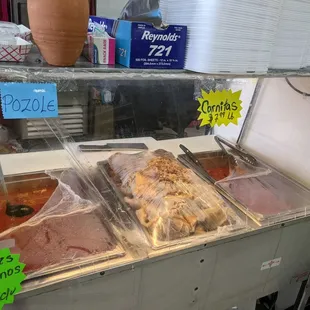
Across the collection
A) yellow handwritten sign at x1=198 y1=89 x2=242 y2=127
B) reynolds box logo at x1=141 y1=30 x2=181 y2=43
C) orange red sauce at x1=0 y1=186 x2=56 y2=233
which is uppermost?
reynolds box logo at x1=141 y1=30 x2=181 y2=43

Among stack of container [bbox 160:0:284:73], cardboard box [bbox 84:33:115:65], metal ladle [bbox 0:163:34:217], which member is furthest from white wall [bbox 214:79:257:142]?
metal ladle [bbox 0:163:34:217]

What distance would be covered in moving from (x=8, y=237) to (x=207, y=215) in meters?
0.61

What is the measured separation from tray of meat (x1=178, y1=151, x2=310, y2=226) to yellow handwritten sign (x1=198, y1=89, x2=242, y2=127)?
0.31 m

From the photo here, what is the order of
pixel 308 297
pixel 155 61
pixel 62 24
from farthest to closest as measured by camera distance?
pixel 308 297 → pixel 155 61 → pixel 62 24

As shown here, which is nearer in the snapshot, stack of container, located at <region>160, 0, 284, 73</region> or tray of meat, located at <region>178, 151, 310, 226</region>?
stack of container, located at <region>160, 0, 284, 73</region>

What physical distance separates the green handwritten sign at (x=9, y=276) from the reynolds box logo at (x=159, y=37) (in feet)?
2.06

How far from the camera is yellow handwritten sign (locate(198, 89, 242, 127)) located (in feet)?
3.34

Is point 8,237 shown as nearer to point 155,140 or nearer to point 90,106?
point 90,106

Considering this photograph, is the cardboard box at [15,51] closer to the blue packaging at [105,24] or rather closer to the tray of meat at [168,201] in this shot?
the blue packaging at [105,24]

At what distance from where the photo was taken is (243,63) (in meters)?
0.93

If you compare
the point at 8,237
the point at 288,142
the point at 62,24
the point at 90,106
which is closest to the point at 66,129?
the point at 90,106

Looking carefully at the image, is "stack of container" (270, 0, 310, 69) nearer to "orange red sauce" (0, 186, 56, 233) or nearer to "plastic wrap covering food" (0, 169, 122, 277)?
"plastic wrap covering food" (0, 169, 122, 277)

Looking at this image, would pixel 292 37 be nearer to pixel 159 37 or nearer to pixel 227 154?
pixel 159 37

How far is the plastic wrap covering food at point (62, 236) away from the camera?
32.8 inches
